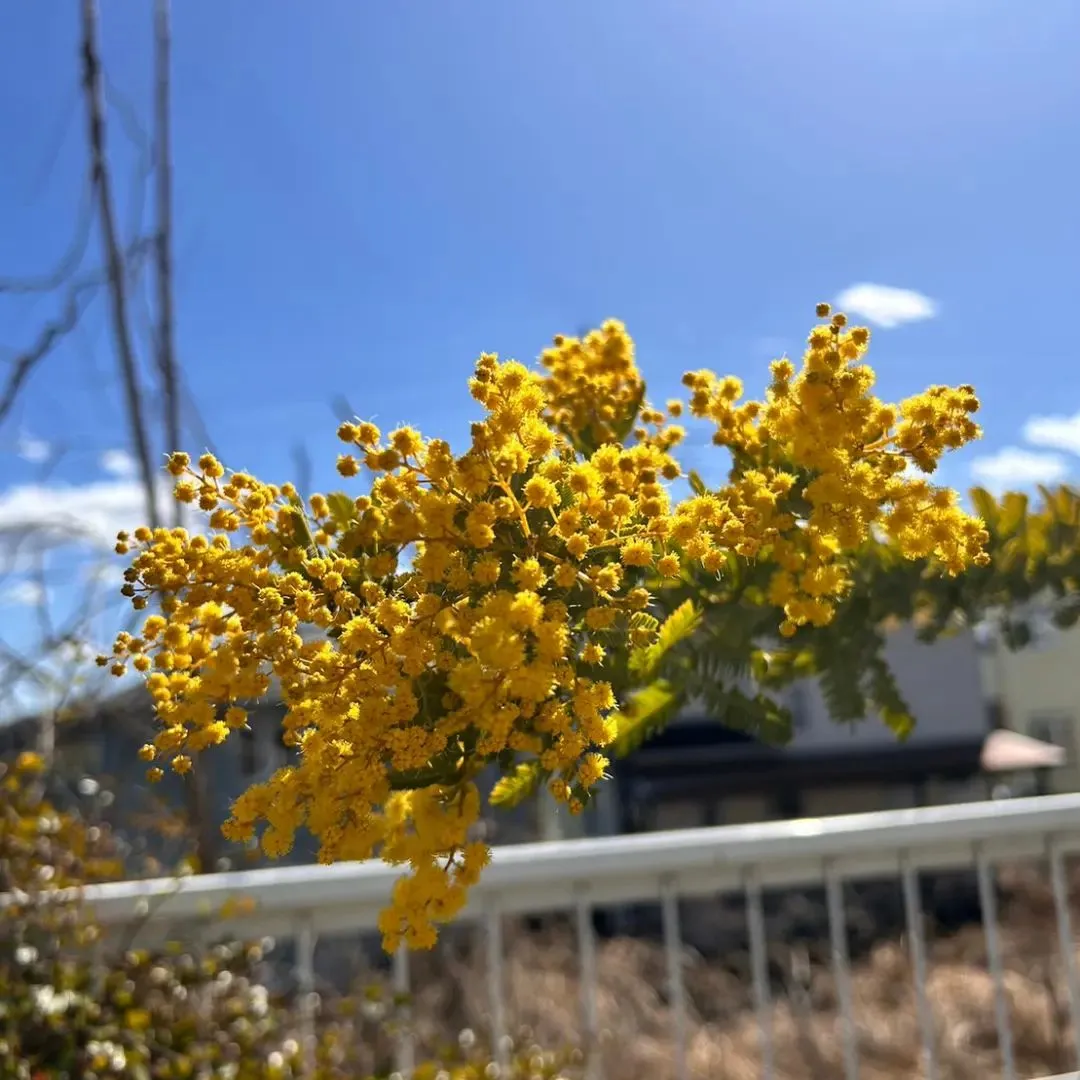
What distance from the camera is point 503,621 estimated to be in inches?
15.9

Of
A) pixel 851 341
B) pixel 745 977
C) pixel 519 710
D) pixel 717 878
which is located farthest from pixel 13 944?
pixel 745 977

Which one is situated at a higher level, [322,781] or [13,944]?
[322,781]

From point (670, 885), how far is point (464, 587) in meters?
1.42

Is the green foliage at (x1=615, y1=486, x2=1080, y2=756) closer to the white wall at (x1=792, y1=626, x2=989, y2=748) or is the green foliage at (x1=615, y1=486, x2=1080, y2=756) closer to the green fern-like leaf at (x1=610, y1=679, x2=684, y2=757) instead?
the green fern-like leaf at (x1=610, y1=679, x2=684, y2=757)

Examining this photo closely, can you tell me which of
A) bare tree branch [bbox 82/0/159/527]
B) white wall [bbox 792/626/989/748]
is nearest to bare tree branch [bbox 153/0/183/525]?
bare tree branch [bbox 82/0/159/527]

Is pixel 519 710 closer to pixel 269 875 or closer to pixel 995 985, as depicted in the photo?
pixel 269 875

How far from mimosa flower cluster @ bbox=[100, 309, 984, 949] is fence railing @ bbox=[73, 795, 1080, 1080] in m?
1.20

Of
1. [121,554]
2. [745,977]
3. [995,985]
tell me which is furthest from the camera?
[745,977]

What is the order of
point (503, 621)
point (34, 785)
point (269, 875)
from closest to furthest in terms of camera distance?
point (503, 621)
point (269, 875)
point (34, 785)

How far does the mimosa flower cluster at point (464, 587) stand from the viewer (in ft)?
1.39

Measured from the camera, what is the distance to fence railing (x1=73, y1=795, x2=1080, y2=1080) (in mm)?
1621

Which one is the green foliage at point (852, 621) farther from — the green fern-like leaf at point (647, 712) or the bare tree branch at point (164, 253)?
the bare tree branch at point (164, 253)

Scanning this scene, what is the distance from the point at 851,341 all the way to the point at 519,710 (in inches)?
9.4

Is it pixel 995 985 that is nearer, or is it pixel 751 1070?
pixel 995 985
